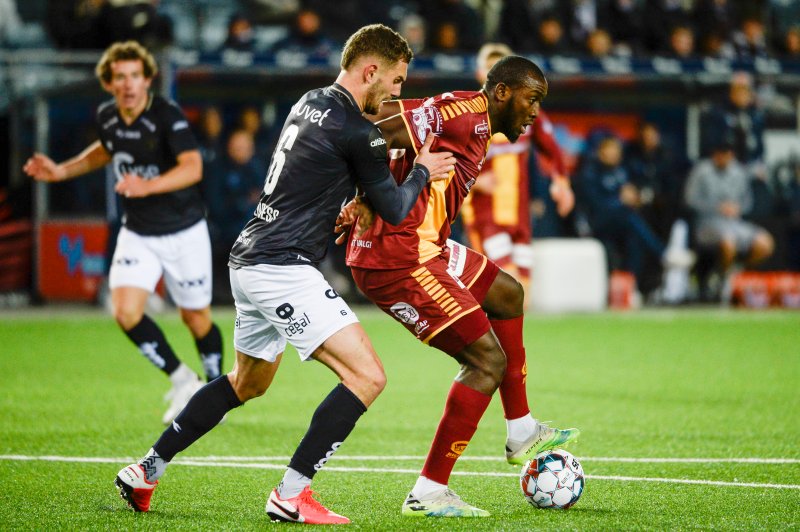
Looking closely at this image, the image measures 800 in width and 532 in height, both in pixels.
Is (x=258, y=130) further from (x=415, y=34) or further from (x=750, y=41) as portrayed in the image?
(x=750, y=41)

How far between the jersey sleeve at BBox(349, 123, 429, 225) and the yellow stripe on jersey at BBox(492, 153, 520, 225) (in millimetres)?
5993

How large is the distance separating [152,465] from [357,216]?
1.42 meters

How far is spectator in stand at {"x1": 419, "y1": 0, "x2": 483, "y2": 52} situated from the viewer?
17688 mm

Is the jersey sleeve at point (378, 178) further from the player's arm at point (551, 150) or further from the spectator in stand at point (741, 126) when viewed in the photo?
the spectator in stand at point (741, 126)

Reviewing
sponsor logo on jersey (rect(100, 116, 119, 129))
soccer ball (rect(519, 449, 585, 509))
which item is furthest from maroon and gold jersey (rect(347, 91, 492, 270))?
sponsor logo on jersey (rect(100, 116, 119, 129))

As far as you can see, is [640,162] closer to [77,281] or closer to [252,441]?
[77,281]

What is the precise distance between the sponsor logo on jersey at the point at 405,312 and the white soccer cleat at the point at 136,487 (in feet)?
4.31

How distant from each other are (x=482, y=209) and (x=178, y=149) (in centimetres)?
365

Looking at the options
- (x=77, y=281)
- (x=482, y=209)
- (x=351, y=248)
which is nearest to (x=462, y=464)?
(x=351, y=248)

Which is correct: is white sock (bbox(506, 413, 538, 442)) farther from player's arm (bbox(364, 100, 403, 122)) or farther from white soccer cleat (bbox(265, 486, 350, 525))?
player's arm (bbox(364, 100, 403, 122))

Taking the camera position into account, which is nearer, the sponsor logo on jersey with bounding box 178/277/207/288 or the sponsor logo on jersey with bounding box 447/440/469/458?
the sponsor logo on jersey with bounding box 447/440/469/458

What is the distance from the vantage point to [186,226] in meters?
8.64

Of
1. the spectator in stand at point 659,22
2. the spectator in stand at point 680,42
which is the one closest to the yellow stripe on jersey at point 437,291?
the spectator in stand at point 680,42

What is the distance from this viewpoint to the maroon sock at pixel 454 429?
559 centimetres
